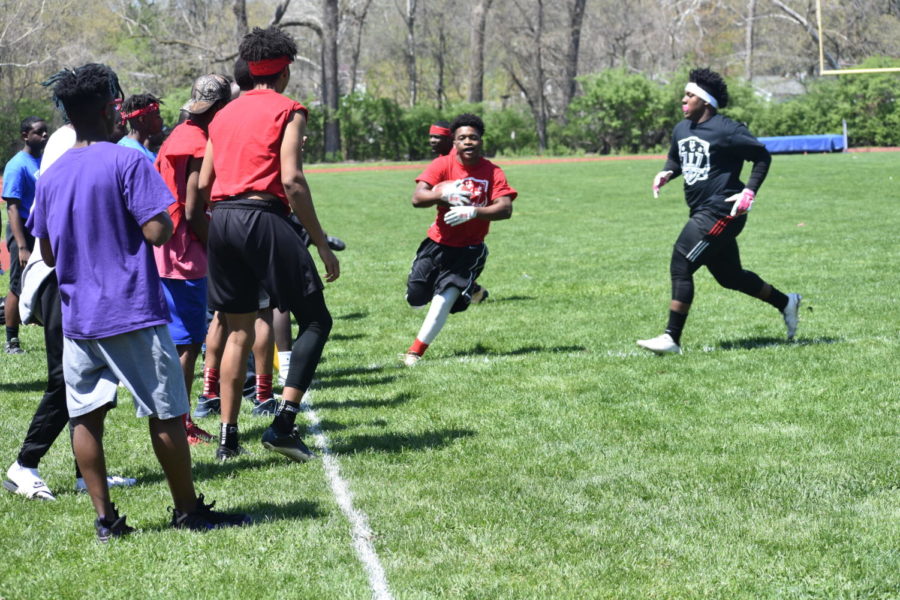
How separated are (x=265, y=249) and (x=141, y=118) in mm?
1617

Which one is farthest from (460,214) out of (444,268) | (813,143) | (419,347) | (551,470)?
(813,143)

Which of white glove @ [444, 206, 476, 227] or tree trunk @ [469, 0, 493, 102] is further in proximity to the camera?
tree trunk @ [469, 0, 493, 102]

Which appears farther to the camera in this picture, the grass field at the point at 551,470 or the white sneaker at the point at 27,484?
the white sneaker at the point at 27,484

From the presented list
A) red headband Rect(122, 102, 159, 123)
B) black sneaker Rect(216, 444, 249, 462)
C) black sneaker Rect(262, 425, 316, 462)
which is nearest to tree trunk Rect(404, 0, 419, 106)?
red headband Rect(122, 102, 159, 123)

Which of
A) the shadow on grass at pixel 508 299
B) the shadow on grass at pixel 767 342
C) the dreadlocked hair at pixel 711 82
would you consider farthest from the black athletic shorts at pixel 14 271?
the shadow on grass at pixel 767 342

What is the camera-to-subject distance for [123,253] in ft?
13.6

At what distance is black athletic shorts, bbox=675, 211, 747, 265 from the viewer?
798 cm

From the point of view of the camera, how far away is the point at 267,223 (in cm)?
Result: 527

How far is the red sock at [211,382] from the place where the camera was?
677cm

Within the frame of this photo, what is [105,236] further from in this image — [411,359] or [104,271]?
[411,359]

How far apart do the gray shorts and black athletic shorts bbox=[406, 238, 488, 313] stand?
4.02m

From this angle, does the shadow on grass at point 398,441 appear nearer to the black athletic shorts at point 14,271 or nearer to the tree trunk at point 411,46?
the black athletic shorts at point 14,271

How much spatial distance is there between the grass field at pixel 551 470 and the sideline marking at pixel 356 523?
4cm

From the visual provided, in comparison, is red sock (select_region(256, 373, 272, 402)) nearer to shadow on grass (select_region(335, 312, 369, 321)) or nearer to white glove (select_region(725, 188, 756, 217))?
white glove (select_region(725, 188, 756, 217))
